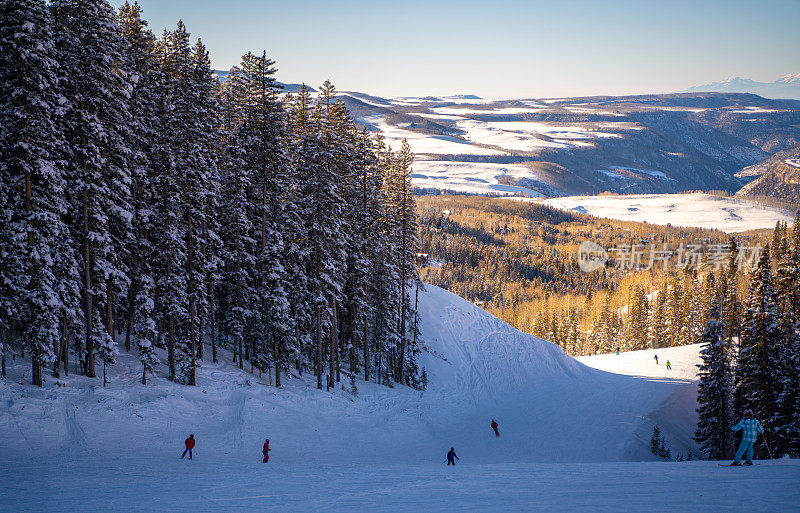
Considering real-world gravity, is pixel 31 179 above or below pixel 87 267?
above

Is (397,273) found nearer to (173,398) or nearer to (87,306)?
(173,398)

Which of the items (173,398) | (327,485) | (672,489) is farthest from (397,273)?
(672,489)

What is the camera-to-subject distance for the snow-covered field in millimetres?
13742

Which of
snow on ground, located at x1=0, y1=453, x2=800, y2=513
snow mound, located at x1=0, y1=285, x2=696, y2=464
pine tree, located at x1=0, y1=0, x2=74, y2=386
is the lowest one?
snow mound, located at x1=0, y1=285, x2=696, y2=464

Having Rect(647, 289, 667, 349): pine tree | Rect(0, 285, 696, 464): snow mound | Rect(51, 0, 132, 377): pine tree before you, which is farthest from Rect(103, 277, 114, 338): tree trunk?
→ Rect(647, 289, 667, 349): pine tree

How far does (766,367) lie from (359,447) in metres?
27.2

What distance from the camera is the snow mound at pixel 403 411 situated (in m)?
22.1

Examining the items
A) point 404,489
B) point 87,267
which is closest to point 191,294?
point 87,267

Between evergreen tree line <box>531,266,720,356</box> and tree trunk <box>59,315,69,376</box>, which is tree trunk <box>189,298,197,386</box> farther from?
evergreen tree line <box>531,266,720,356</box>

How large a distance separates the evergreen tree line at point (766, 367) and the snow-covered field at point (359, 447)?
20.4 ft

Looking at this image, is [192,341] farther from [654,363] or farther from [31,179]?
[654,363]

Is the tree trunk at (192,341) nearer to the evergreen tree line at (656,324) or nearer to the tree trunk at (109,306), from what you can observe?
the tree trunk at (109,306)

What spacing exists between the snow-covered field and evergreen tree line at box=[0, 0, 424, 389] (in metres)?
2.27

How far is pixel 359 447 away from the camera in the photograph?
30.3 meters
